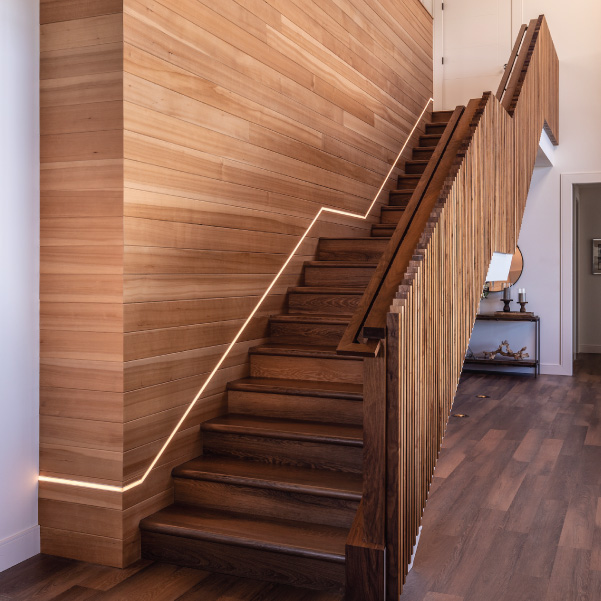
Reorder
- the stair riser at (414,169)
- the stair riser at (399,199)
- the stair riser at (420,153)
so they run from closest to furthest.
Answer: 1. the stair riser at (399,199)
2. the stair riser at (414,169)
3. the stair riser at (420,153)

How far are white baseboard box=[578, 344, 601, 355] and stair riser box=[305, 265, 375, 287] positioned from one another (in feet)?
23.3

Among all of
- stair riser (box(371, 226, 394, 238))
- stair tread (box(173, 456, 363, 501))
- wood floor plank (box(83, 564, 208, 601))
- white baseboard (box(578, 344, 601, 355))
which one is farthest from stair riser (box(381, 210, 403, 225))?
white baseboard (box(578, 344, 601, 355))

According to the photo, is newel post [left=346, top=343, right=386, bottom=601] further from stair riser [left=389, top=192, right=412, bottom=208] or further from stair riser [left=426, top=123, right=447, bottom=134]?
stair riser [left=426, top=123, right=447, bottom=134]

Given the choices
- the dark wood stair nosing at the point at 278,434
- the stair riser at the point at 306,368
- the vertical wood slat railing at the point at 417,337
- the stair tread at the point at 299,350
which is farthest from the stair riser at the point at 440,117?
the dark wood stair nosing at the point at 278,434

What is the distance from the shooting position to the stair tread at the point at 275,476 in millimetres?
2930

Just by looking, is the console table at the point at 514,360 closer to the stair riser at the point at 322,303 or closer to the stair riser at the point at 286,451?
the stair riser at the point at 322,303

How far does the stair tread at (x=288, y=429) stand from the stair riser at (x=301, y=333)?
2.24ft

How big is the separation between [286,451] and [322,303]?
1.32 meters

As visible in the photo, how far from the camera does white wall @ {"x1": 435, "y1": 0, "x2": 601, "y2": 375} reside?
751cm

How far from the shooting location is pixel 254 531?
Answer: 9.39 ft

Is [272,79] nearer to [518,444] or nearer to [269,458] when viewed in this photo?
[269,458]

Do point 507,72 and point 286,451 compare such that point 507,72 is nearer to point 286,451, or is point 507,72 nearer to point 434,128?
point 434,128

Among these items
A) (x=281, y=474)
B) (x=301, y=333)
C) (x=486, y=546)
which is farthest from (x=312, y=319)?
(x=486, y=546)

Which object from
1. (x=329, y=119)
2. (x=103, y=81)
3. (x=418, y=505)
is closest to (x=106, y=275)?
(x=103, y=81)
